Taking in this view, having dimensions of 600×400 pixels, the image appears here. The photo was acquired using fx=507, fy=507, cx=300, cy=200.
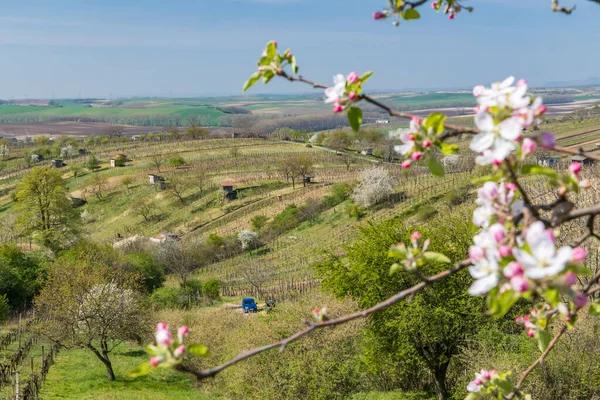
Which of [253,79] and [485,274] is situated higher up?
[253,79]

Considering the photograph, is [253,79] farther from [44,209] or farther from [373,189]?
[373,189]

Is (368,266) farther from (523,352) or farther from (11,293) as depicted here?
(11,293)

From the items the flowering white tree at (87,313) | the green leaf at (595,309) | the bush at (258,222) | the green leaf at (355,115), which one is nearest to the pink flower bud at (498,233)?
the green leaf at (355,115)

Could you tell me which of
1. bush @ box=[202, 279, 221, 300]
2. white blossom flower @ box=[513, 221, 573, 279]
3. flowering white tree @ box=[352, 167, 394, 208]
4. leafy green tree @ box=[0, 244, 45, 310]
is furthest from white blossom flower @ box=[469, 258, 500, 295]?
flowering white tree @ box=[352, 167, 394, 208]

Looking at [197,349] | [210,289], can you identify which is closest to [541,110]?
[197,349]

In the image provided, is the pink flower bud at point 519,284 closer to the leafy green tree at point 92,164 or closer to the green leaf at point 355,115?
the green leaf at point 355,115

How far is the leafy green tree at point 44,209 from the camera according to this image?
40.8 m

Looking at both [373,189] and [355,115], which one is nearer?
[355,115]

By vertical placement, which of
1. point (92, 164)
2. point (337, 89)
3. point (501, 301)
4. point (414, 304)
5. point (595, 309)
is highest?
point (337, 89)

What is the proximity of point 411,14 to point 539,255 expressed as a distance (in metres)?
1.58

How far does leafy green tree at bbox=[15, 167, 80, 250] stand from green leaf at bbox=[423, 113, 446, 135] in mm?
42626

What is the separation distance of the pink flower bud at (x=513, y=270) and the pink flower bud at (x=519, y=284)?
0.01m

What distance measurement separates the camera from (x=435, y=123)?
1.96 m

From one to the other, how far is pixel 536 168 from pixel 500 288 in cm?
48
